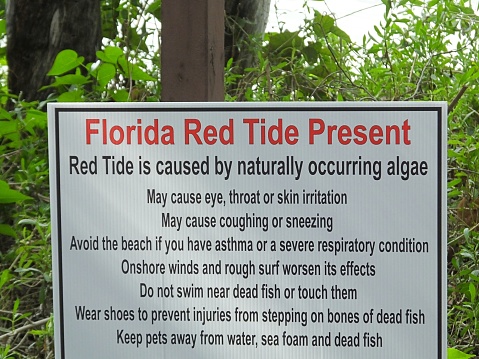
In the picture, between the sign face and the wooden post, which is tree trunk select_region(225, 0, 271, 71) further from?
the sign face

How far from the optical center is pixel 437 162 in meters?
1.82

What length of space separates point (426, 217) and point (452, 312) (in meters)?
1.26

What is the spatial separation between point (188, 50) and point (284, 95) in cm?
130

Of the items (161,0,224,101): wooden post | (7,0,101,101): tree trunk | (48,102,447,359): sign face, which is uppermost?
(7,0,101,101): tree trunk

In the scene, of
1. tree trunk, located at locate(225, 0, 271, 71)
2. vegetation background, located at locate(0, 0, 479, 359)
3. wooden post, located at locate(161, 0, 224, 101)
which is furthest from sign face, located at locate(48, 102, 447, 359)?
tree trunk, located at locate(225, 0, 271, 71)

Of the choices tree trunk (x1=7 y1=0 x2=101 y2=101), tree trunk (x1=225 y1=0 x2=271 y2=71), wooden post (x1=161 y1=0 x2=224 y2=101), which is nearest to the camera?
wooden post (x1=161 y1=0 x2=224 y2=101)

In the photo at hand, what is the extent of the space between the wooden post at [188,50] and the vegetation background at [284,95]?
2.32 feet

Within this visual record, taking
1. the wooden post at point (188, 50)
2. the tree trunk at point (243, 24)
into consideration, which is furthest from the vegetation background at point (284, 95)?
the wooden post at point (188, 50)

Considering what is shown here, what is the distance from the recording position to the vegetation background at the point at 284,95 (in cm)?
270

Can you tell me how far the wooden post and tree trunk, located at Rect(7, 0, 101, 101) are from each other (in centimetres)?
157

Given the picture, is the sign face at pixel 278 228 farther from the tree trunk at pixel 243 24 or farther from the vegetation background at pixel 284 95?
the tree trunk at pixel 243 24

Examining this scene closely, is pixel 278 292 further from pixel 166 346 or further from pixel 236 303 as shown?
pixel 166 346

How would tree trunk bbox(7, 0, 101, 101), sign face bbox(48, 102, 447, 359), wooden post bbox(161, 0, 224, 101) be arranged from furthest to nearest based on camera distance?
tree trunk bbox(7, 0, 101, 101), wooden post bbox(161, 0, 224, 101), sign face bbox(48, 102, 447, 359)

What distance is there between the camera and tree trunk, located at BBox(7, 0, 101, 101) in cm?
348
